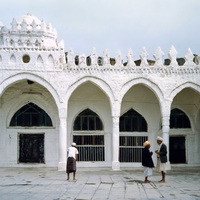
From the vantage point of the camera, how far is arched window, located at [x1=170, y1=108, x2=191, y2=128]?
17.6 metres

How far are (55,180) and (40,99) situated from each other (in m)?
6.10

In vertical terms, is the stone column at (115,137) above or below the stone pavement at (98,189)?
above

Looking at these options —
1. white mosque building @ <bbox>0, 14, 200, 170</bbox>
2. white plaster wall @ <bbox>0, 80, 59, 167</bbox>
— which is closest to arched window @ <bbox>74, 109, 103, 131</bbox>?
white mosque building @ <bbox>0, 14, 200, 170</bbox>

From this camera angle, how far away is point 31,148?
55.8ft

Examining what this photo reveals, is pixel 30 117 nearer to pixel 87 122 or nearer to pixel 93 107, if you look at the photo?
pixel 87 122

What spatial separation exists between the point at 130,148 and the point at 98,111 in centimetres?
225

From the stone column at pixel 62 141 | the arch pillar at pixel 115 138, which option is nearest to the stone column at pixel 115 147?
the arch pillar at pixel 115 138

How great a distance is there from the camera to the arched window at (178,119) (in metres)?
17.6

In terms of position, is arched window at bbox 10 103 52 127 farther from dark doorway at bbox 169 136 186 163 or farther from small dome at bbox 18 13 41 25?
dark doorway at bbox 169 136 186 163

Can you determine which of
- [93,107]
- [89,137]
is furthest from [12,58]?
[89,137]

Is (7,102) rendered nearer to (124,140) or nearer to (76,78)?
(76,78)

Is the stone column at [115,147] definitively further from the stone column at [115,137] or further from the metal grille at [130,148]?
the metal grille at [130,148]

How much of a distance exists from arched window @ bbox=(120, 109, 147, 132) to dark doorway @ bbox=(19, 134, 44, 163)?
149 inches

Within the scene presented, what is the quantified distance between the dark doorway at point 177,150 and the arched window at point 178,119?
0.58m
